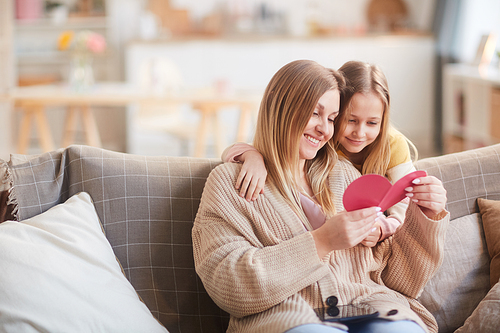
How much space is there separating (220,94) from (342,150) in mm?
2263

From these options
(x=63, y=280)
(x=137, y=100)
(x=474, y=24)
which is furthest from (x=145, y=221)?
(x=474, y=24)

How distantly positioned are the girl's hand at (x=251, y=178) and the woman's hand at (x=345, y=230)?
190 millimetres

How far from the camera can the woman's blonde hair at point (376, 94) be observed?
4.41 ft

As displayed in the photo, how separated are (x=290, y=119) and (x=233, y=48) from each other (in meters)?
4.05

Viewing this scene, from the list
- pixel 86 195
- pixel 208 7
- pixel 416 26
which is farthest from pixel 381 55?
pixel 86 195

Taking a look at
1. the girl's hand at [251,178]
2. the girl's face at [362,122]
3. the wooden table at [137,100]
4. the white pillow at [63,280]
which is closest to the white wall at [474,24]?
the wooden table at [137,100]

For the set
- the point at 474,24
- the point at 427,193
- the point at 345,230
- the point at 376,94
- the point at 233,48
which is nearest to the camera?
the point at 345,230

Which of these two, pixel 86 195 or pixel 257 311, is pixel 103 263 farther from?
pixel 257 311

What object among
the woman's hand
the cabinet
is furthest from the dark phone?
the cabinet

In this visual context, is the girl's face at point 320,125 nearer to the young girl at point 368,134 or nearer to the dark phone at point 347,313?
the young girl at point 368,134

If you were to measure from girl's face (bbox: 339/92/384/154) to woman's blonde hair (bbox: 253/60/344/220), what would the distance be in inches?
2.9

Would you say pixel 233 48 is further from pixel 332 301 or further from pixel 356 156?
pixel 332 301

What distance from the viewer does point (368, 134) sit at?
136cm

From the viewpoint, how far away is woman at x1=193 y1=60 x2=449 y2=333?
1.14 meters
